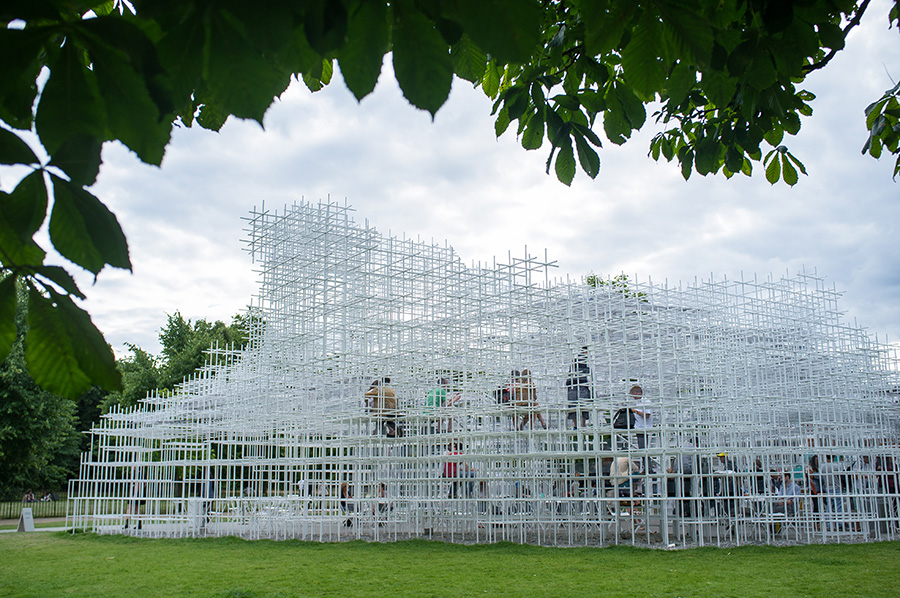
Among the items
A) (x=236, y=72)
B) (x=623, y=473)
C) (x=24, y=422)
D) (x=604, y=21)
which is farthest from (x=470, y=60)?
(x=24, y=422)

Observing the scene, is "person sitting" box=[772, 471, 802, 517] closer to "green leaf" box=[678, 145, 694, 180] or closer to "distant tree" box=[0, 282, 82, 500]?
"green leaf" box=[678, 145, 694, 180]

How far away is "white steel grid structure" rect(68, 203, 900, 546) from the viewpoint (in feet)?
42.5

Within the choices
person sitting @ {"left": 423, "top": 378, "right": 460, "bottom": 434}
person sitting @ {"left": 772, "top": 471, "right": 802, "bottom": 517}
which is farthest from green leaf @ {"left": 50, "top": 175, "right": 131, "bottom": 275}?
person sitting @ {"left": 772, "top": 471, "right": 802, "bottom": 517}

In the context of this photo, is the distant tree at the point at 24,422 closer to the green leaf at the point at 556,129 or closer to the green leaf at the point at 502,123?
the green leaf at the point at 502,123

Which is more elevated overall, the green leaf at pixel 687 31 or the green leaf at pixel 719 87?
→ the green leaf at pixel 719 87

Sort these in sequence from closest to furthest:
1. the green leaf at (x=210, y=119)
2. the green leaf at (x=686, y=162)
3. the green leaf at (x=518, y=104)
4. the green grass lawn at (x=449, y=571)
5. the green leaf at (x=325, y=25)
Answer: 1. the green leaf at (x=325, y=25)
2. the green leaf at (x=210, y=119)
3. the green leaf at (x=518, y=104)
4. the green leaf at (x=686, y=162)
5. the green grass lawn at (x=449, y=571)

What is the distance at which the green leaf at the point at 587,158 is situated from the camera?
10.1ft

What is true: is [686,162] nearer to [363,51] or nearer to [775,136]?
[775,136]

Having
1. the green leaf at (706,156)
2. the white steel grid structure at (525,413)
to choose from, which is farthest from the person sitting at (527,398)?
the green leaf at (706,156)

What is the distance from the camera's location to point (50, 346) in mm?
1277

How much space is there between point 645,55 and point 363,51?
77 centimetres

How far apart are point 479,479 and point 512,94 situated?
1084 cm

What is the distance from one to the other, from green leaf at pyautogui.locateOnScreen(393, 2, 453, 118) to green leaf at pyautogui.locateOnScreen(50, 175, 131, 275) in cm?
51

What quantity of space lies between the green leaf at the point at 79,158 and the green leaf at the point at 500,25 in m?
0.58
